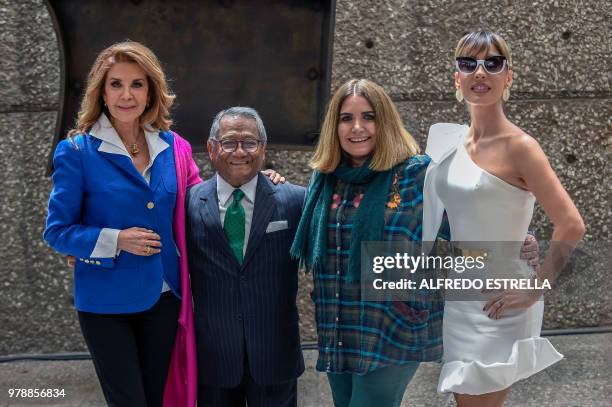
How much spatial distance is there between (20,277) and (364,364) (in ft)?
8.28

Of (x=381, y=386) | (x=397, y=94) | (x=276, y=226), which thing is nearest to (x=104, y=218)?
(x=276, y=226)

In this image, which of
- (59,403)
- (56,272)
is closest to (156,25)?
(56,272)

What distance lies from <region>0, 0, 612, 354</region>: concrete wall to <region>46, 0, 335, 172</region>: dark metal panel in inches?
5.7

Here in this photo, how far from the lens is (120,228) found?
247 centimetres

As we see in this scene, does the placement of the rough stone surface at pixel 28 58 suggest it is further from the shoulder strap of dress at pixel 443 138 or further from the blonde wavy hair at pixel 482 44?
the blonde wavy hair at pixel 482 44

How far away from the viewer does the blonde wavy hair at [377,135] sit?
229cm

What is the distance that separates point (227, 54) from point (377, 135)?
1.88m

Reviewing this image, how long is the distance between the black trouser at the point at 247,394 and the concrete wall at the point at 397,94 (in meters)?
1.60

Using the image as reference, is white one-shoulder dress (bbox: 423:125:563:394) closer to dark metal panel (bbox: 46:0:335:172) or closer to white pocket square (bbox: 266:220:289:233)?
white pocket square (bbox: 266:220:289:233)

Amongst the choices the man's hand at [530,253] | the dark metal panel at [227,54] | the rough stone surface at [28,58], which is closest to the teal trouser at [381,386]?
the man's hand at [530,253]

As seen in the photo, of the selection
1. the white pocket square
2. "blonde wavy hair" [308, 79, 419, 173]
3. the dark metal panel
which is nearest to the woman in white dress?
"blonde wavy hair" [308, 79, 419, 173]

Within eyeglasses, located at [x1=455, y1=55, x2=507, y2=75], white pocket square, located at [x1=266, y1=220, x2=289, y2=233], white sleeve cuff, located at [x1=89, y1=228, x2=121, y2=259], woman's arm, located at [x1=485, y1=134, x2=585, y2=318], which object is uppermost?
eyeglasses, located at [x1=455, y1=55, x2=507, y2=75]

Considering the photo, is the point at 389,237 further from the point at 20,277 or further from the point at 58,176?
the point at 20,277

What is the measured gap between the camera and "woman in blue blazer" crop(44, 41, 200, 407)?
96.2 inches
